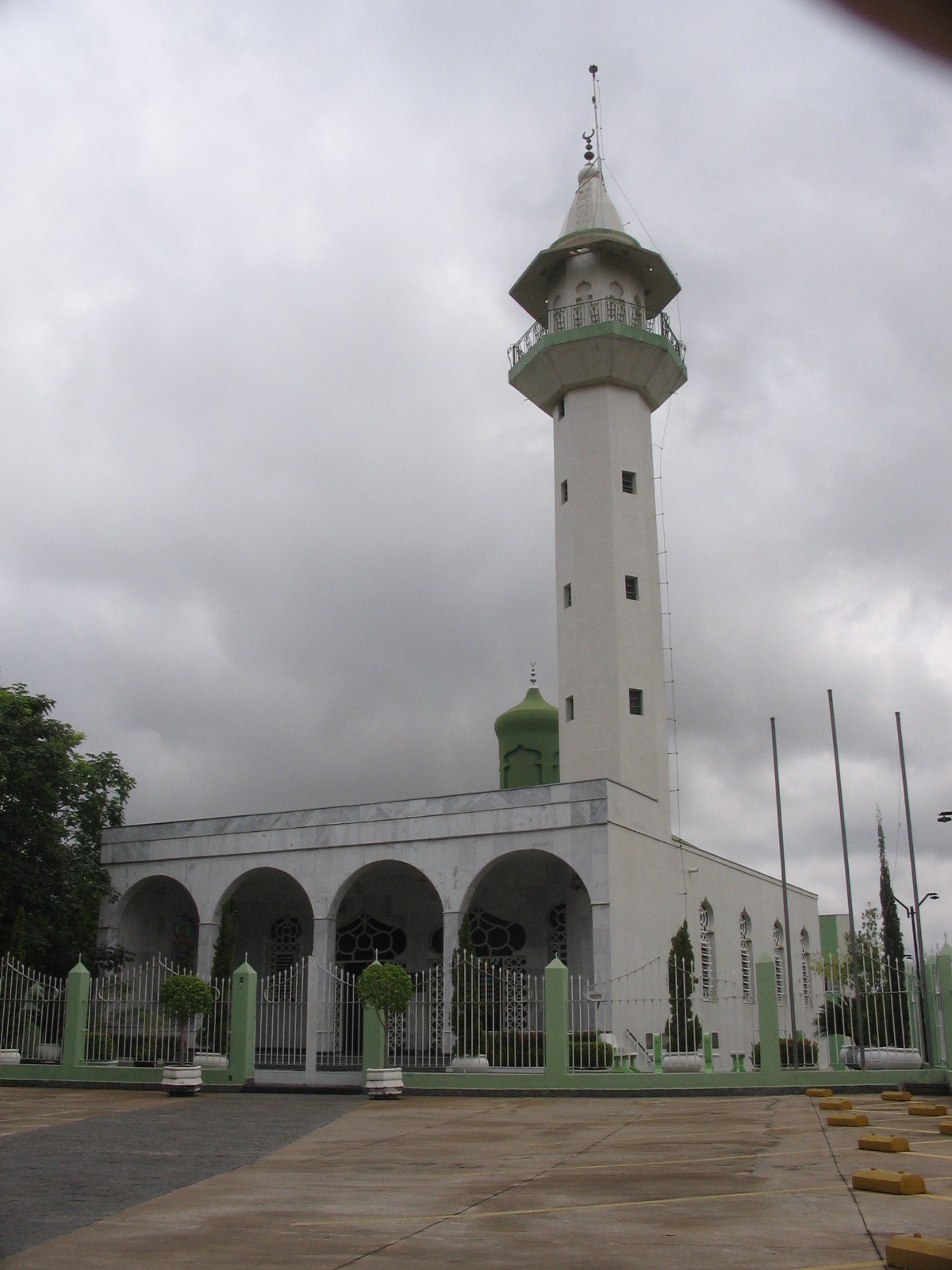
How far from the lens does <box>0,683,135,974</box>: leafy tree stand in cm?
2594

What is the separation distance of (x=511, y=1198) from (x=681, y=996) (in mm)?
17369

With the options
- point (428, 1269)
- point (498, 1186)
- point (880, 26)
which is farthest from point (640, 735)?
point (880, 26)

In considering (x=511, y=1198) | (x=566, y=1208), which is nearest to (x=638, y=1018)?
(x=511, y=1198)

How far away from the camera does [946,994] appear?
17859 millimetres

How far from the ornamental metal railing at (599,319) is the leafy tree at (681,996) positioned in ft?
47.6

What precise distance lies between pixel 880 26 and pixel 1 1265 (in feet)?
19.8

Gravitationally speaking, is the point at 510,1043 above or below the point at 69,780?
below

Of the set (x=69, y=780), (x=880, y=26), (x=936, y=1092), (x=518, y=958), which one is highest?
(x=69, y=780)

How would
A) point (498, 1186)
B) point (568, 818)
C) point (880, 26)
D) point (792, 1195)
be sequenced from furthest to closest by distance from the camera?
point (568, 818) → point (498, 1186) → point (792, 1195) → point (880, 26)

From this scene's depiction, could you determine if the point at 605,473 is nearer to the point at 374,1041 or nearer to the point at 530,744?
the point at 530,744

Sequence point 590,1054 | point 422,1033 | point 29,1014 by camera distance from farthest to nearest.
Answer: point 422,1033
point 29,1014
point 590,1054

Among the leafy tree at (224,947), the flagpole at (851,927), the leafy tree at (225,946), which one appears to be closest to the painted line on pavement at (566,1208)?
the flagpole at (851,927)

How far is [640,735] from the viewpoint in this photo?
26984 mm

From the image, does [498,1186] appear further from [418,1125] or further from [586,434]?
[586,434]
